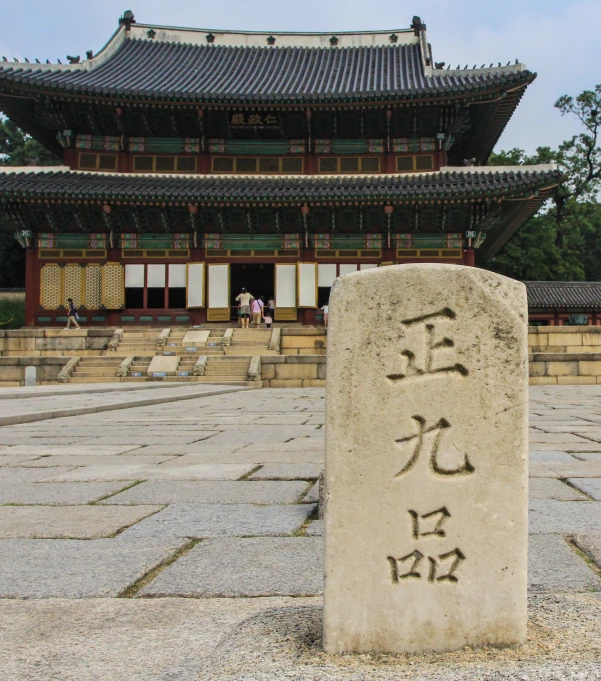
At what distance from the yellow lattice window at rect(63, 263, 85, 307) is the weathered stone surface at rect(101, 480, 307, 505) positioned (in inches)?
628

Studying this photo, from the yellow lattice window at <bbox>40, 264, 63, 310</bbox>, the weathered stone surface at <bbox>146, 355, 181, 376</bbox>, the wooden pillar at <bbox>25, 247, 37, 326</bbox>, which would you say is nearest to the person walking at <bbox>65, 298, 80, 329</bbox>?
the yellow lattice window at <bbox>40, 264, 63, 310</bbox>

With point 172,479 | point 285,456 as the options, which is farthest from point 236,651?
point 285,456

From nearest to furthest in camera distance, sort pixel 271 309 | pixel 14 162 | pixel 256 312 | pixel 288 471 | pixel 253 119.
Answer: pixel 288 471 < pixel 256 312 < pixel 253 119 < pixel 271 309 < pixel 14 162

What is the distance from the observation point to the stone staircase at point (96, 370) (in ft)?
46.2

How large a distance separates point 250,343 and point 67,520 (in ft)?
42.7

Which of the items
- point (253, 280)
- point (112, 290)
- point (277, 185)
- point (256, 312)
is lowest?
point (256, 312)

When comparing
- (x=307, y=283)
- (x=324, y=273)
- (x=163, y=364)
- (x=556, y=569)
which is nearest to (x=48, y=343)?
(x=163, y=364)

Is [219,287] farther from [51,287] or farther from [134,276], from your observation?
[51,287]

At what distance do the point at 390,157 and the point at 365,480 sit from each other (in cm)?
1899

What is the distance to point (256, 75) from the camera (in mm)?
22000

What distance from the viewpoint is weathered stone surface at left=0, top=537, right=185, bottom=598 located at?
1958 mm

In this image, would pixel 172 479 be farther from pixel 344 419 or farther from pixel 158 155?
pixel 158 155

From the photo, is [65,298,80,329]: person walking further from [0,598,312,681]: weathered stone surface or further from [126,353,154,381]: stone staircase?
[0,598,312,681]: weathered stone surface

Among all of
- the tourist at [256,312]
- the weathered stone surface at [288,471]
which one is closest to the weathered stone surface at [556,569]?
the weathered stone surface at [288,471]
